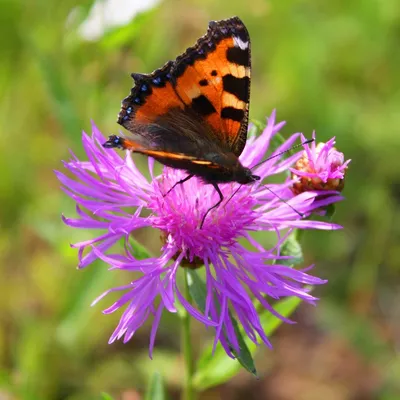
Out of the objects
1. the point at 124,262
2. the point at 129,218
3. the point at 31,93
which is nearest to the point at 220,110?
the point at 129,218

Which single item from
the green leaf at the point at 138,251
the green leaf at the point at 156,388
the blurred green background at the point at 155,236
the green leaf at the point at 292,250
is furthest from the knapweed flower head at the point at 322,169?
the blurred green background at the point at 155,236

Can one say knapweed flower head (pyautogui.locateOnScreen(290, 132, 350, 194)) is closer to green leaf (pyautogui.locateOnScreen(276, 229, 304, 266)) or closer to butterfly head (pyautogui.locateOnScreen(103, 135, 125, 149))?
green leaf (pyautogui.locateOnScreen(276, 229, 304, 266))

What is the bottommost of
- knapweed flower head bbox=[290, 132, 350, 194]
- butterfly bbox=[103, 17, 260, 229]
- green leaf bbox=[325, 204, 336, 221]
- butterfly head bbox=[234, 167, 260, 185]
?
green leaf bbox=[325, 204, 336, 221]

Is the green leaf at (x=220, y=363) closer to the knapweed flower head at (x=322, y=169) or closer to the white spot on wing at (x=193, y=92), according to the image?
the knapweed flower head at (x=322, y=169)

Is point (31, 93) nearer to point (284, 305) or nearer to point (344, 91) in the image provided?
point (344, 91)

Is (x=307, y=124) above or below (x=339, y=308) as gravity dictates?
above

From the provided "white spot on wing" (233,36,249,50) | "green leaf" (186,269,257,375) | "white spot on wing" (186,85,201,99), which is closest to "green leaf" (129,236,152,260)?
"green leaf" (186,269,257,375)
